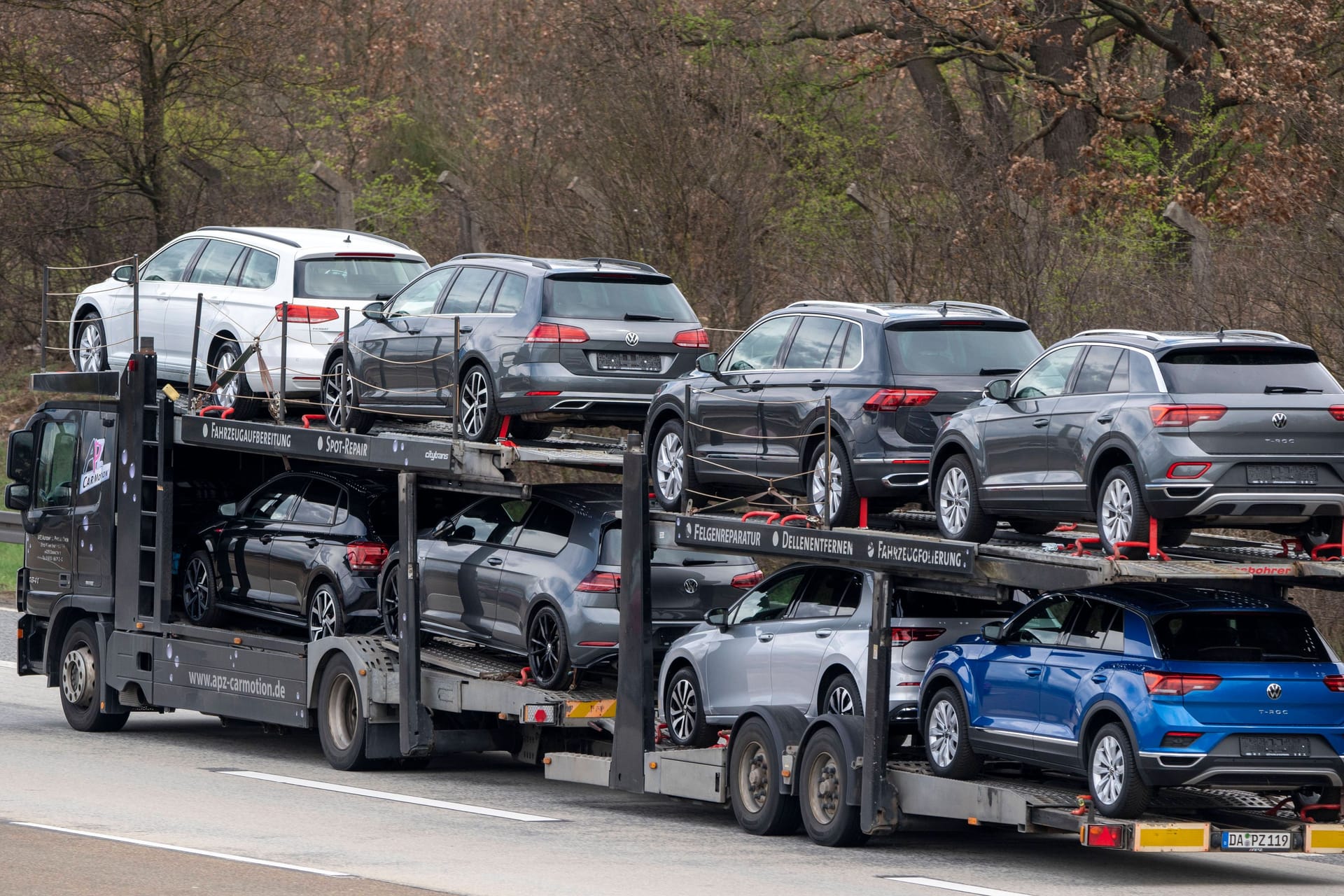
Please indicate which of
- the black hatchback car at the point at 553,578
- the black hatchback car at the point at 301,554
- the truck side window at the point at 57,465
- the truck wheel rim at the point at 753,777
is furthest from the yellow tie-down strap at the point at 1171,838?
the truck side window at the point at 57,465

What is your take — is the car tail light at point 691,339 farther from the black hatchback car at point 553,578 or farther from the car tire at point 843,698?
the car tire at point 843,698

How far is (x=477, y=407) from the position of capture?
15078 mm

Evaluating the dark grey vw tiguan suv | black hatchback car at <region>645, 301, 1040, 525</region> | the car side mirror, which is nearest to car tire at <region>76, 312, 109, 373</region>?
the car side mirror

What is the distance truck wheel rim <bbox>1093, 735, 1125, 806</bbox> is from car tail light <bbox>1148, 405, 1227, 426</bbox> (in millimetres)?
1683

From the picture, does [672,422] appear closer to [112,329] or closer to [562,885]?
[562,885]

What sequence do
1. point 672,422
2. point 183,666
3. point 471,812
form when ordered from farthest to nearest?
point 183,666
point 672,422
point 471,812

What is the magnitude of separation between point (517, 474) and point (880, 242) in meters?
10.6

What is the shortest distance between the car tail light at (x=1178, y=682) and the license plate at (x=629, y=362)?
18.6ft

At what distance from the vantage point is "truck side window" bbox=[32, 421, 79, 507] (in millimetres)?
17656

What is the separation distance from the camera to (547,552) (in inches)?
551

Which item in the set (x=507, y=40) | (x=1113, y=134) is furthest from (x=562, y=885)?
(x=507, y=40)

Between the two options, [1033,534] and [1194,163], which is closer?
[1033,534]

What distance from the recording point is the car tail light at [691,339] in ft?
50.1

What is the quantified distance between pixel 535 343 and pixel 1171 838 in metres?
6.32
